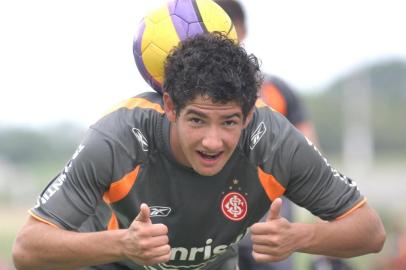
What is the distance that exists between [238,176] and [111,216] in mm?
973

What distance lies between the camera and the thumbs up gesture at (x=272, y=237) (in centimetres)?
670

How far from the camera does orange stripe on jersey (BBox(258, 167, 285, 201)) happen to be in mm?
7363

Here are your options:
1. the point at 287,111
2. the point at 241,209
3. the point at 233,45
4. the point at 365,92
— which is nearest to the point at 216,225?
the point at 241,209

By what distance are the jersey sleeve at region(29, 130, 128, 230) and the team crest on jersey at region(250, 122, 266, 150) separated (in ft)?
3.01

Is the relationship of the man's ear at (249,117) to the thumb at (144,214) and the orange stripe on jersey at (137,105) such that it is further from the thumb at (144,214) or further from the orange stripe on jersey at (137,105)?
the thumb at (144,214)

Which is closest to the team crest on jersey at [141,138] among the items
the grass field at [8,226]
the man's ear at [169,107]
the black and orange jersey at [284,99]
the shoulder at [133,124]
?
the shoulder at [133,124]

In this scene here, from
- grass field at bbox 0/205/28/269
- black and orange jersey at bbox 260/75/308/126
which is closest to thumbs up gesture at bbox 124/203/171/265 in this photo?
black and orange jersey at bbox 260/75/308/126

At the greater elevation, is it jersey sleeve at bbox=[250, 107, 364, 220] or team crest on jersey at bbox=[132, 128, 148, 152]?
team crest on jersey at bbox=[132, 128, 148, 152]

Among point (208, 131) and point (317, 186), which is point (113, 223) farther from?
point (317, 186)

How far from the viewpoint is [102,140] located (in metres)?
7.08

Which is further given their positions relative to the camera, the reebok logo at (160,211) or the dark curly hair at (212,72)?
the reebok logo at (160,211)

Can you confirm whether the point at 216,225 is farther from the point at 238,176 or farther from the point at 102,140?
the point at 102,140

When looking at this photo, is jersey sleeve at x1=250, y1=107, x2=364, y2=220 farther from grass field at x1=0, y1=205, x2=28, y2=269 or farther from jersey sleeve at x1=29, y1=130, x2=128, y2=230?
grass field at x1=0, y1=205, x2=28, y2=269

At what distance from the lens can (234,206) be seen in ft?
24.5
